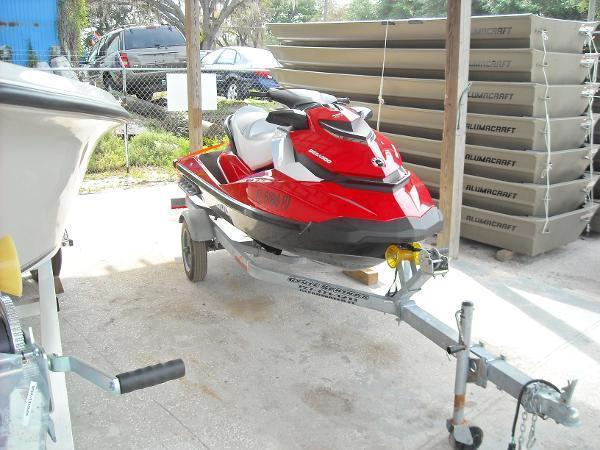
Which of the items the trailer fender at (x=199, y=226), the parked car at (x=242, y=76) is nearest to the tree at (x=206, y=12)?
the parked car at (x=242, y=76)

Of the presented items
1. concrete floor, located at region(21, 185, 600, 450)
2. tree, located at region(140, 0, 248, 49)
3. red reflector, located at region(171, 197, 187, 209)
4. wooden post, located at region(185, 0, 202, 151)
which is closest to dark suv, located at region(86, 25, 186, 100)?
tree, located at region(140, 0, 248, 49)

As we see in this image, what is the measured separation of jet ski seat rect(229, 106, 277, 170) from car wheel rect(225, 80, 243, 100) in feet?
28.1

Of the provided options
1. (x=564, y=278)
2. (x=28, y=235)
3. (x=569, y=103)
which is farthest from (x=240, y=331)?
(x=569, y=103)

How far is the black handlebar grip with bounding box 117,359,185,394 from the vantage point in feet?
4.93

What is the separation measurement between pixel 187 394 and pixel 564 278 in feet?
10.2

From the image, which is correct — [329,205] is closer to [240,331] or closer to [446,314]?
[240,331]

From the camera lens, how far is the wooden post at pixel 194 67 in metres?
5.28

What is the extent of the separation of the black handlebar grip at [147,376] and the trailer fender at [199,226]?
8.10ft

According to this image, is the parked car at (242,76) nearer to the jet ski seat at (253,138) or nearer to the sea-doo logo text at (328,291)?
the jet ski seat at (253,138)

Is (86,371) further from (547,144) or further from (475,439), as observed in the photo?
(547,144)

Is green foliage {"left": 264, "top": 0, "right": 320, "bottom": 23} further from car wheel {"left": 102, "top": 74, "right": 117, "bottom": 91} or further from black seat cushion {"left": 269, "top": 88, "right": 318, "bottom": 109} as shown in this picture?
black seat cushion {"left": 269, "top": 88, "right": 318, "bottom": 109}

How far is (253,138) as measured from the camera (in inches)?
146

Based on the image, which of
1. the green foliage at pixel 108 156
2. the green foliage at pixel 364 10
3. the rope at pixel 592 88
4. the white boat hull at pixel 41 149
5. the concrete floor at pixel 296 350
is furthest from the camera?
the green foliage at pixel 364 10

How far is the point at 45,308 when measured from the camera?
2.79 meters
